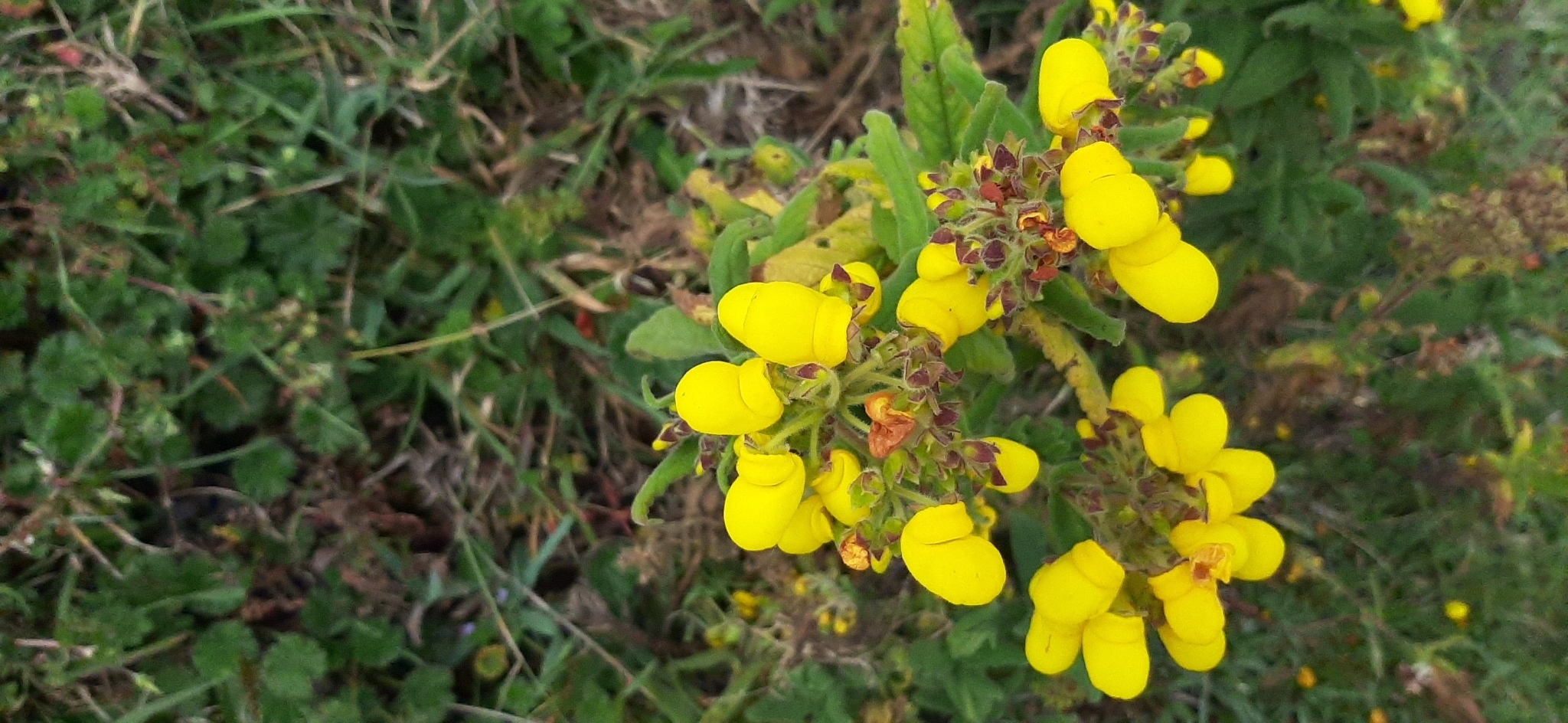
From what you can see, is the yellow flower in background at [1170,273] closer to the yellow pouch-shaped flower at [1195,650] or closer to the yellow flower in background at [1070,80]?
the yellow flower in background at [1070,80]

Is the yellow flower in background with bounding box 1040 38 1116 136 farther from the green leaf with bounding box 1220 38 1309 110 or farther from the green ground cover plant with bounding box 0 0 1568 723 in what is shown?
the green leaf with bounding box 1220 38 1309 110

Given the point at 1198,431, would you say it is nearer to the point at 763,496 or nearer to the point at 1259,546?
the point at 1259,546

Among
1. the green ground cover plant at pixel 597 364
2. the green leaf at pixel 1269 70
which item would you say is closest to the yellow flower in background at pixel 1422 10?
the green ground cover plant at pixel 597 364

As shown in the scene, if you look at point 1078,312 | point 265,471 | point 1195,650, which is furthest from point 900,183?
point 265,471

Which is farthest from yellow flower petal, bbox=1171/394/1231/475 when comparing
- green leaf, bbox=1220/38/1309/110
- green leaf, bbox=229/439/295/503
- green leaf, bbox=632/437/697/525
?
green leaf, bbox=229/439/295/503

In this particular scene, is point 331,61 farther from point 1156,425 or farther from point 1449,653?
point 1449,653

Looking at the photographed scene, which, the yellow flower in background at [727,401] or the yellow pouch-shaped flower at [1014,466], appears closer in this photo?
the yellow flower in background at [727,401]

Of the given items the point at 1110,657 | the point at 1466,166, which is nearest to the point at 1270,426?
the point at 1466,166
